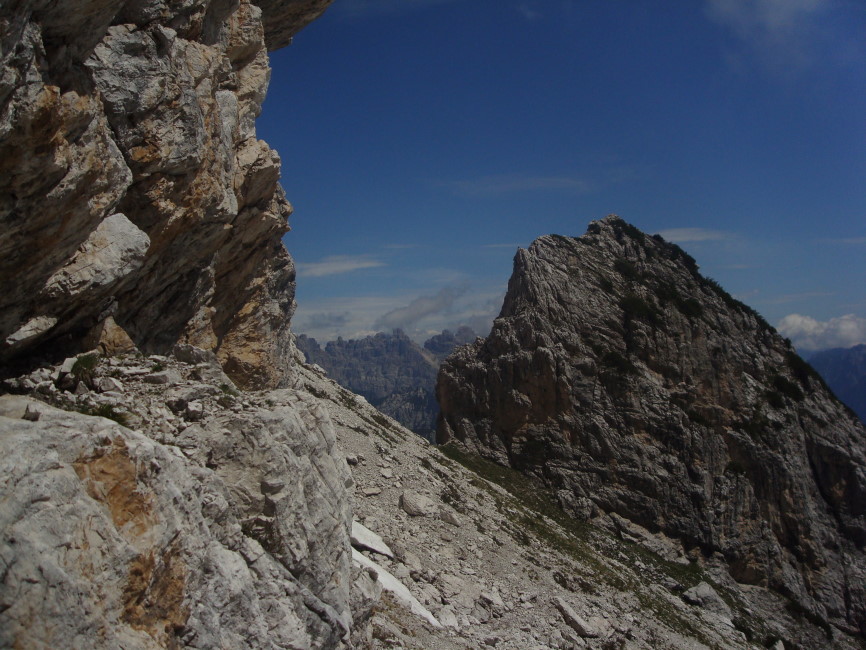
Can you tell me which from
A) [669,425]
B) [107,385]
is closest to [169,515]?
[107,385]

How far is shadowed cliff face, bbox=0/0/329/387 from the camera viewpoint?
10523mm

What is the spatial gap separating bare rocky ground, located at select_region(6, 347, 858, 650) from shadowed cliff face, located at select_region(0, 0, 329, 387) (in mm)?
2120

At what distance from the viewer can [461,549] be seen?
93.7ft

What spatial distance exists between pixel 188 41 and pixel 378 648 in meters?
18.7

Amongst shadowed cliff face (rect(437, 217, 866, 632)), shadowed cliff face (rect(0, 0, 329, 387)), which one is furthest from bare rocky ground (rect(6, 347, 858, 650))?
shadowed cliff face (rect(437, 217, 866, 632))

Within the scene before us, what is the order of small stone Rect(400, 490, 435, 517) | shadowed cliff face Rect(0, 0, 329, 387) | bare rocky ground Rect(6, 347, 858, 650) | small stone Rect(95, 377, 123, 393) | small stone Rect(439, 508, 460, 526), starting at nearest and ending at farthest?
1. shadowed cliff face Rect(0, 0, 329, 387)
2. small stone Rect(95, 377, 123, 393)
3. bare rocky ground Rect(6, 347, 858, 650)
4. small stone Rect(400, 490, 435, 517)
5. small stone Rect(439, 508, 460, 526)

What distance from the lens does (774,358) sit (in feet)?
244

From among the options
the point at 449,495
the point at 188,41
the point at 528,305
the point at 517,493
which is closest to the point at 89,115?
the point at 188,41

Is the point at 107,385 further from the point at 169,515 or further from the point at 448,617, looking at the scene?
the point at 448,617

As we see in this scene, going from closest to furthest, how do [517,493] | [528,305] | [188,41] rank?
[188,41] → [517,493] → [528,305]

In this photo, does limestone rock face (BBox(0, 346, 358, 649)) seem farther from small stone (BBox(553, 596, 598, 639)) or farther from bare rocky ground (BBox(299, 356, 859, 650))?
small stone (BBox(553, 596, 598, 639))

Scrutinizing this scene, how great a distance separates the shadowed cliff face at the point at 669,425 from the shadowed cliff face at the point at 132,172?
135 ft

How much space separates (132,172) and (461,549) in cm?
2239

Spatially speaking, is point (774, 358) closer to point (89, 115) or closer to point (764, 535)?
point (764, 535)
